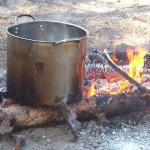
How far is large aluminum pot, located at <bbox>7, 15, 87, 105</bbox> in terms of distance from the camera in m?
3.16

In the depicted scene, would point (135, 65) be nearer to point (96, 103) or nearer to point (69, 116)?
point (96, 103)

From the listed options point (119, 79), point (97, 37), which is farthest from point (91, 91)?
point (97, 37)

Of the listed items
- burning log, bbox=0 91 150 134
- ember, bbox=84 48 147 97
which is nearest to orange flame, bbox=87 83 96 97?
ember, bbox=84 48 147 97

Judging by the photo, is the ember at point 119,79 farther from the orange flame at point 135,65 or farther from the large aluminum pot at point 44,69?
the large aluminum pot at point 44,69

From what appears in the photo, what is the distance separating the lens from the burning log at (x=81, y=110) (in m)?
3.34

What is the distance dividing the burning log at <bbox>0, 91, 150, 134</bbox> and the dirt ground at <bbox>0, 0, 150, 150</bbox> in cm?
7

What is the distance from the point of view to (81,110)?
355 cm

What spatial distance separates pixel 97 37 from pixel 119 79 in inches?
103

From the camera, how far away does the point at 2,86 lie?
4.22 metres

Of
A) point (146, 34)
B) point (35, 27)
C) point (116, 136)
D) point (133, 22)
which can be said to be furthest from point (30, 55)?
point (133, 22)

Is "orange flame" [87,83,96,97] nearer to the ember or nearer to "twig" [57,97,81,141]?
the ember

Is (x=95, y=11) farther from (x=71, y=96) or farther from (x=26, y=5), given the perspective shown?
(x=71, y=96)

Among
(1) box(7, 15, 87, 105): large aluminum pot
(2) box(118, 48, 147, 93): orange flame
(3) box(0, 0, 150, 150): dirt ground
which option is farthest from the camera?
(2) box(118, 48, 147, 93): orange flame

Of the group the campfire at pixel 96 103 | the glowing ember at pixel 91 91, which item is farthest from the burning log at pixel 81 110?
the glowing ember at pixel 91 91
